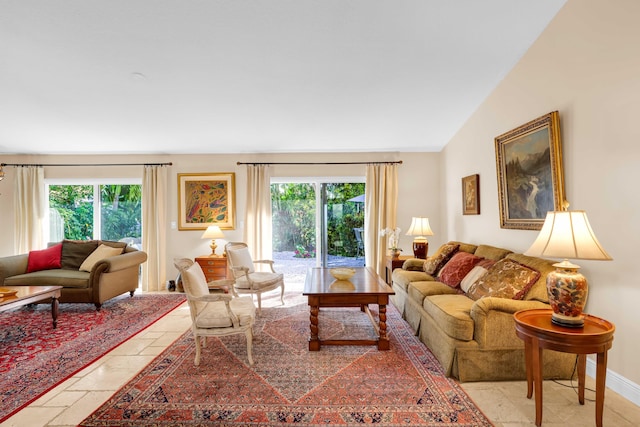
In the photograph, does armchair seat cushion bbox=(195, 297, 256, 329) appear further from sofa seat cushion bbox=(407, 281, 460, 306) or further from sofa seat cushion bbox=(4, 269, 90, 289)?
sofa seat cushion bbox=(4, 269, 90, 289)

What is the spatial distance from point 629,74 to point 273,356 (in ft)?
11.3

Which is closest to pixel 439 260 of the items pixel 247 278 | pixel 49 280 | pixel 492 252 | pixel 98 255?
pixel 492 252

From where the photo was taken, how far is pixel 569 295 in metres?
1.92

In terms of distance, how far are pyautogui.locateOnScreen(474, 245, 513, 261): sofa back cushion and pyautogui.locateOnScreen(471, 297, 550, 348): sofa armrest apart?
1.13m

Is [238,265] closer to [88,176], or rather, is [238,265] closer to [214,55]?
[214,55]

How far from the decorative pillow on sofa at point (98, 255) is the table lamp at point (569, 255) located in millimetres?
5214

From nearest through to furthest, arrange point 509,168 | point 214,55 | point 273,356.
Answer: point 273,356, point 214,55, point 509,168

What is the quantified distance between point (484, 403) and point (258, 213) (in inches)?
170

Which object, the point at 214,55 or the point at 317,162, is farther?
the point at 317,162

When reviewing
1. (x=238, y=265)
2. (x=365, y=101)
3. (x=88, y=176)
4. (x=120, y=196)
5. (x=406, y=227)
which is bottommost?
(x=238, y=265)

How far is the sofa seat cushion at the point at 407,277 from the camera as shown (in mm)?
3928

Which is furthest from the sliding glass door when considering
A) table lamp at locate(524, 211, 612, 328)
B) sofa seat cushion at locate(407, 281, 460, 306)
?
table lamp at locate(524, 211, 612, 328)

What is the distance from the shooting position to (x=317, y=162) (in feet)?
19.0

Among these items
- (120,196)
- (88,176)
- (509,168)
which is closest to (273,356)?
(509,168)
